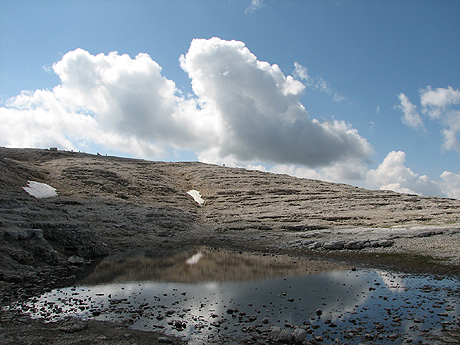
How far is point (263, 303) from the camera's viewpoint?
21.7m

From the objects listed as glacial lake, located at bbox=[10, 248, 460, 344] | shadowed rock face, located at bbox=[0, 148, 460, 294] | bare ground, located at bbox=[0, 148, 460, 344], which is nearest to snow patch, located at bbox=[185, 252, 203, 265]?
glacial lake, located at bbox=[10, 248, 460, 344]

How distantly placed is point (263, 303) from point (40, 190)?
66.2 m

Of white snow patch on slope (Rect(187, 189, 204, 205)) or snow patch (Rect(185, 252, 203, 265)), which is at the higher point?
white snow patch on slope (Rect(187, 189, 204, 205))

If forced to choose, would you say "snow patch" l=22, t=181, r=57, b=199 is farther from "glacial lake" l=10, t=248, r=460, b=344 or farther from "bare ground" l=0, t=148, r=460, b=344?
"glacial lake" l=10, t=248, r=460, b=344

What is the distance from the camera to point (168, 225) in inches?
2493

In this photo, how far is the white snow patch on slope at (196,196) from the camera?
302 feet

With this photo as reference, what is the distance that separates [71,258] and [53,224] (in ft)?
23.0

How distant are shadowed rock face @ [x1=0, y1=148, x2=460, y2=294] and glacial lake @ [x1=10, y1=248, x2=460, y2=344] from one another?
890 cm

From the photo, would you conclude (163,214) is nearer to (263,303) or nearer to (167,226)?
(167,226)

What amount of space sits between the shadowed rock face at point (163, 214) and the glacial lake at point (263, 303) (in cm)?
890

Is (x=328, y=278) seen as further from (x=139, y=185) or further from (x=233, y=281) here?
(x=139, y=185)

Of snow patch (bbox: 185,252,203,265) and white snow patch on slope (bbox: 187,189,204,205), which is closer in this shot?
snow patch (bbox: 185,252,203,265)

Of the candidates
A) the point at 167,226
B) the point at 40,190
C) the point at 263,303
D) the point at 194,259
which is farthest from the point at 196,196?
the point at 263,303

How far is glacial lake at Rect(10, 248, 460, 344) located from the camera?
16.9m
